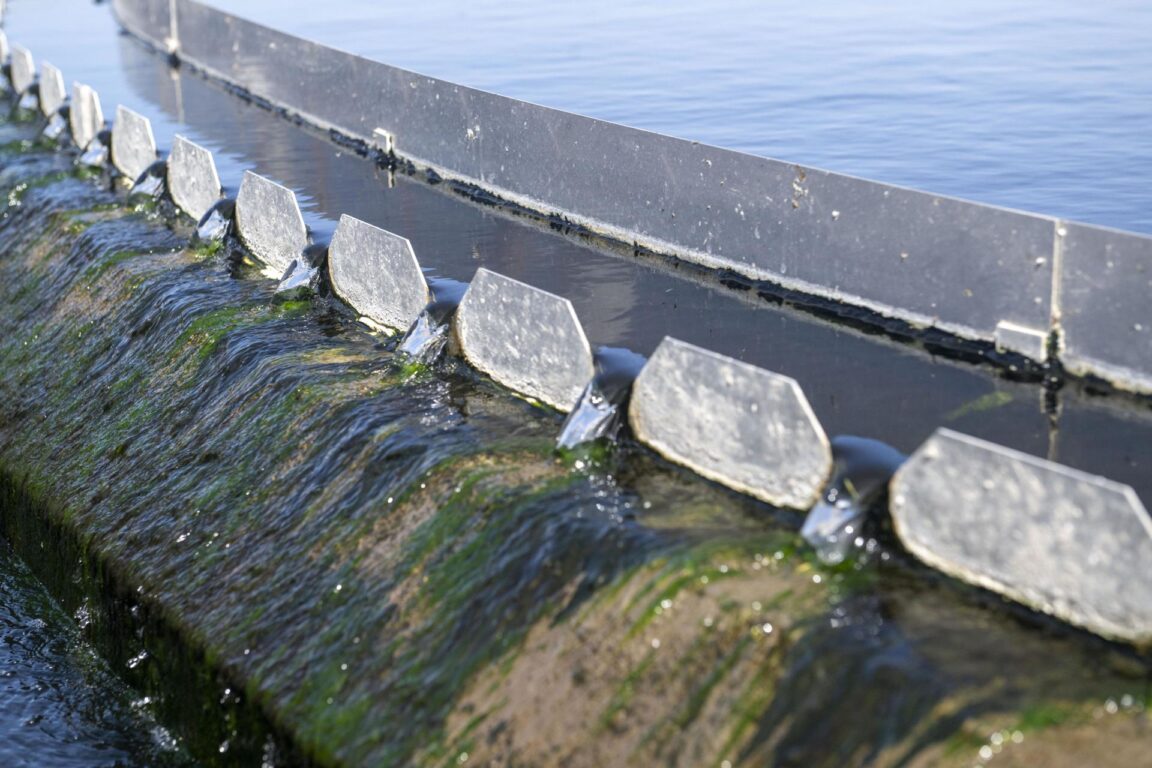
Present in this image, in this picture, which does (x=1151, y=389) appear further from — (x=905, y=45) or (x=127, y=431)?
(x=905, y=45)

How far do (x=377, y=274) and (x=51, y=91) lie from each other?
27.7ft

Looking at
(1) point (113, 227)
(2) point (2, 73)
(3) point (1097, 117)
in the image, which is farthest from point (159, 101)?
(3) point (1097, 117)

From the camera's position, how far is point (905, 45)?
14453mm

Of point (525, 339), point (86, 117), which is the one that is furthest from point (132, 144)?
point (525, 339)

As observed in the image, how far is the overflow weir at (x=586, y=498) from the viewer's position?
141 inches

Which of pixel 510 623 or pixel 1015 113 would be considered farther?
pixel 1015 113

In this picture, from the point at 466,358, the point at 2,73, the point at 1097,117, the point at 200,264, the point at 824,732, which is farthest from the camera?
the point at 2,73

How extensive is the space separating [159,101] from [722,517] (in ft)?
36.4

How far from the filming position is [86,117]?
478 inches

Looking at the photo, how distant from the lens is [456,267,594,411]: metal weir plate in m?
5.38

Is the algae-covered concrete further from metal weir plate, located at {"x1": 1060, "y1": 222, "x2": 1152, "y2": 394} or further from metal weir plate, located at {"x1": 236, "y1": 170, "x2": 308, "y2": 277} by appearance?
metal weir plate, located at {"x1": 1060, "y1": 222, "x2": 1152, "y2": 394}

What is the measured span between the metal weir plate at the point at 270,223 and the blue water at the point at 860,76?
11.8ft

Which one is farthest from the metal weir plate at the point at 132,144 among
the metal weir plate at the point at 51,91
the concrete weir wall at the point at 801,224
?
the metal weir plate at the point at 51,91

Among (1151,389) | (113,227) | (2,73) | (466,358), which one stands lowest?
(2,73)
